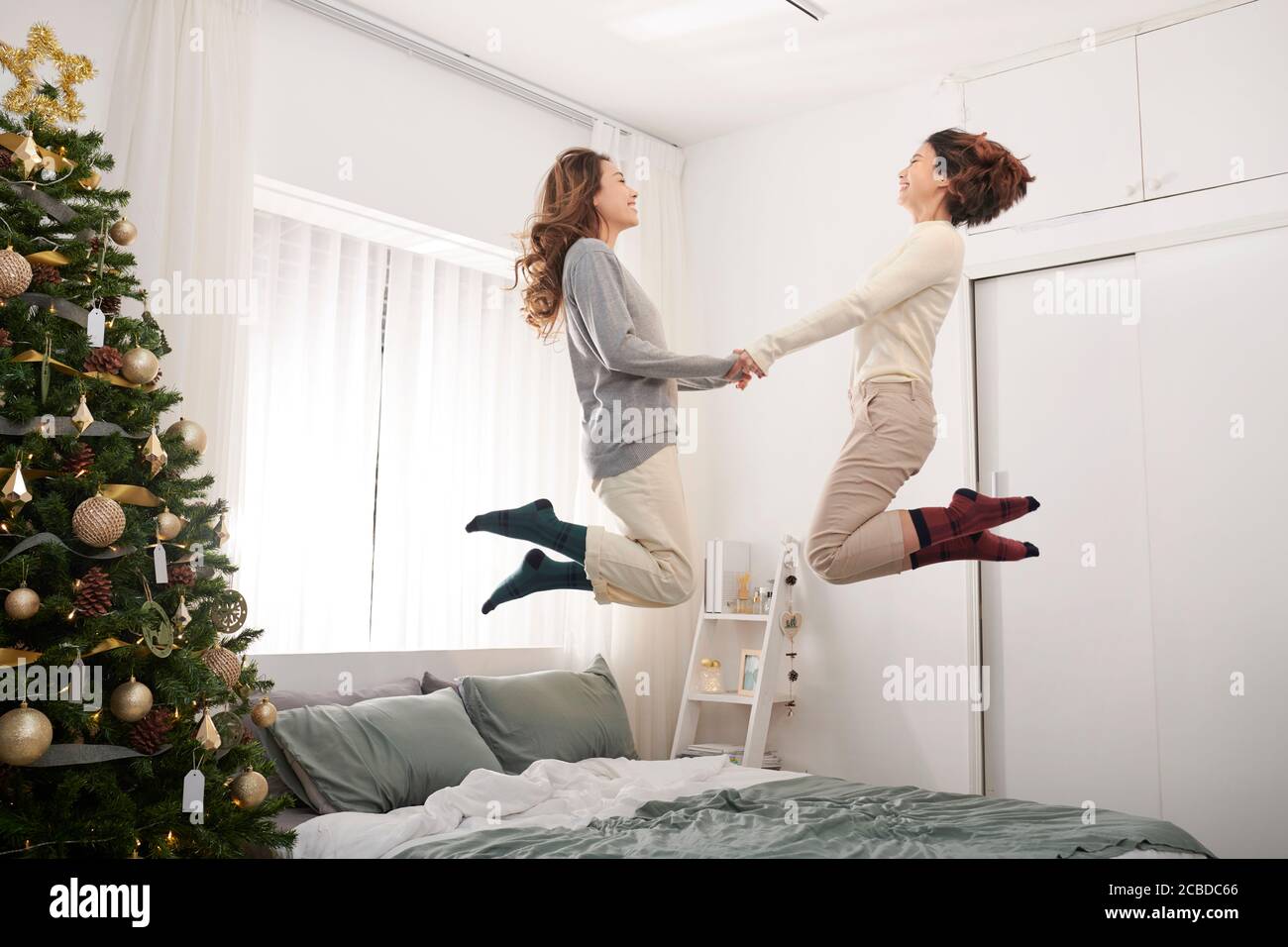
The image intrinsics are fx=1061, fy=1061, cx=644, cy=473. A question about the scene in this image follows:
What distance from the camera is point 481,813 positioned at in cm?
285

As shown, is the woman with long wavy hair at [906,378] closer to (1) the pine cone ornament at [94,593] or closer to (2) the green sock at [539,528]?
(2) the green sock at [539,528]

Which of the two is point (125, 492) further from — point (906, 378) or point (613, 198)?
point (906, 378)

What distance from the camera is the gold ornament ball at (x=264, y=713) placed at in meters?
2.49

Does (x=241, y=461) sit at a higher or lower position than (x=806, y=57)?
lower

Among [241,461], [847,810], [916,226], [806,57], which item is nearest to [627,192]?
[916,226]

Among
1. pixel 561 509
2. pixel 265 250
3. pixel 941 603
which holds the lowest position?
pixel 941 603

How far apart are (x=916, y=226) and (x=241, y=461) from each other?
2.09m

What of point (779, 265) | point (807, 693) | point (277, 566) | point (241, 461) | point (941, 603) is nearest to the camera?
point (241, 461)

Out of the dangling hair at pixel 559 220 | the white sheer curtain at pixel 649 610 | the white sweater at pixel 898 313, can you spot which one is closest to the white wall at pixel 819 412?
the white sheer curtain at pixel 649 610

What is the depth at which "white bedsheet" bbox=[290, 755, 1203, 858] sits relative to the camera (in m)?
2.60

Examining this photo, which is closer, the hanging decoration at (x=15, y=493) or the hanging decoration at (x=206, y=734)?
the hanging decoration at (x=15, y=493)

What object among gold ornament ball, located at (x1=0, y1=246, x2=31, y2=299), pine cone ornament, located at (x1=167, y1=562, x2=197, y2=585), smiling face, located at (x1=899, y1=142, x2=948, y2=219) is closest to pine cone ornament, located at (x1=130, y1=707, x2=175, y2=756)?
pine cone ornament, located at (x1=167, y1=562, x2=197, y2=585)

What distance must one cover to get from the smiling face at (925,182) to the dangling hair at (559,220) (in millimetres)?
764
